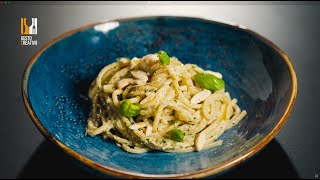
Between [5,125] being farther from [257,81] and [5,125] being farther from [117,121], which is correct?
[257,81]

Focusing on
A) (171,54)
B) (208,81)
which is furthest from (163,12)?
(208,81)

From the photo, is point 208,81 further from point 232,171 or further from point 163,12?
point 163,12

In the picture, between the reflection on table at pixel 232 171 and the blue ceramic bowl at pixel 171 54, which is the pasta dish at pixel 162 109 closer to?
the blue ceramic bowl at pixel 171 54

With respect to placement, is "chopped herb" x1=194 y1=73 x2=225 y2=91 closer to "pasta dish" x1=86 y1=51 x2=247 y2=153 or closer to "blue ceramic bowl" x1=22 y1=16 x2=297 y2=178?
"pasta dish" x1=86 y1=51 x2=247 y2=153

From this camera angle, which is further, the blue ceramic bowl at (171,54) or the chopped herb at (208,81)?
the chopped herb at (208,81)

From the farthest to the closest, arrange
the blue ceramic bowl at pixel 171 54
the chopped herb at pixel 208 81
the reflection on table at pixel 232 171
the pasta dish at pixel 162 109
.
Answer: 1. the chopped herb at pixel 208 81
2. the pasta dish at pixel 162 109
3. the reflection on table at pixel 232 171
4. the blue ceramic bowl at pixel 171 54

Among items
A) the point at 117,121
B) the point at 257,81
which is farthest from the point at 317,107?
the point at 117,121

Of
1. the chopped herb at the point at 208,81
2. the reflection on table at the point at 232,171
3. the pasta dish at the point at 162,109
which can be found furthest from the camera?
the chopped herb at the point at 208,81

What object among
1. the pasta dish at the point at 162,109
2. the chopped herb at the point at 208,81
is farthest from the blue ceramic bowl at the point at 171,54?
the chopped herb at the point at 208,81
